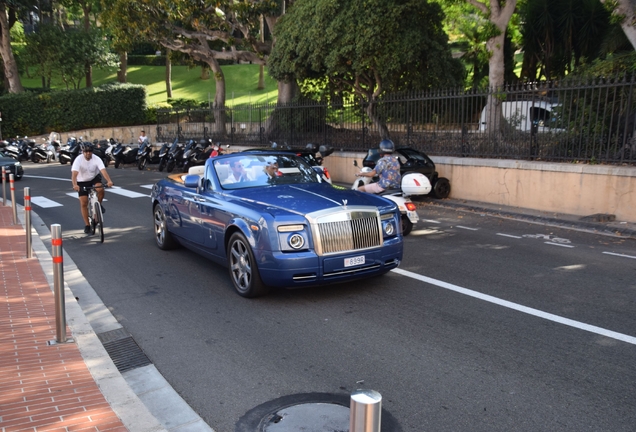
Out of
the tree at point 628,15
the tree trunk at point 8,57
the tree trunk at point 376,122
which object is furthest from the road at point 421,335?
the tree trunk at point 8,57

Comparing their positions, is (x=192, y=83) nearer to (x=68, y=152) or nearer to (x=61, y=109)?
(x=61, y=109)

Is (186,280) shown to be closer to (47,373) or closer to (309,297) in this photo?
(309,297)

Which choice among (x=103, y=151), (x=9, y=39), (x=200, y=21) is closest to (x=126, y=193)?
(x=103, y=151)

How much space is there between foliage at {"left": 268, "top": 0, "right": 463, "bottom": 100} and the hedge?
2464cm

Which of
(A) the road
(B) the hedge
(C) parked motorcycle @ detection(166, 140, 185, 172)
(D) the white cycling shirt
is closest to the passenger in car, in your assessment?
(A) the road

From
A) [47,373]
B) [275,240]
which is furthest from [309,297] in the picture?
[47,373]

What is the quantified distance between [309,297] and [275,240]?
98 centimetres

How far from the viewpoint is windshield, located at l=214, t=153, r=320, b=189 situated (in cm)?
821

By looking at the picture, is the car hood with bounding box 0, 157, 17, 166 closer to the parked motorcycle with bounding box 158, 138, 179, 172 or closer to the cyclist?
the parked motorcycle with bounding box 158, 138, 179, 172

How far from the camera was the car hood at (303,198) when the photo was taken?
6.91m

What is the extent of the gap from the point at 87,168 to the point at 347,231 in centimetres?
661

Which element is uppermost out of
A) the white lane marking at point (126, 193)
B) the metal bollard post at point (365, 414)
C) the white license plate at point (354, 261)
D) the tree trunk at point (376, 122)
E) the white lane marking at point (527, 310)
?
the tree trunk at point (376, 122)

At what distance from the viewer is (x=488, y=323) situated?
608 centimetres

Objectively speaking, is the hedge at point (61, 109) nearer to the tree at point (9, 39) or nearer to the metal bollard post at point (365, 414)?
the tree at point (9, 39)
